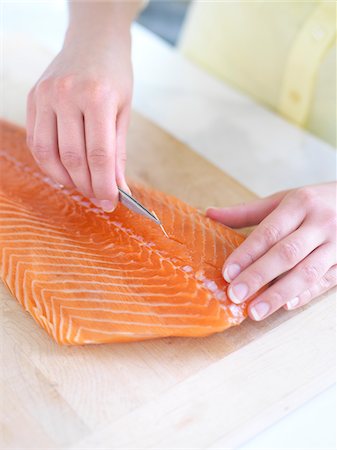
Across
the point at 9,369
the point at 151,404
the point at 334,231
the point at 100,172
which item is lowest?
the point at 9,369

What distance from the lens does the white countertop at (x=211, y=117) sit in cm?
240

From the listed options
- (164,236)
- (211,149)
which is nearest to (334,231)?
(164,236)

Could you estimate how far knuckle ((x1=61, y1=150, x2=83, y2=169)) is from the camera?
180 centimetres

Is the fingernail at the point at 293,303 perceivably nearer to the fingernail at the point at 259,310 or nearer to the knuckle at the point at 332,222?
the fingernail at the point at 259,310

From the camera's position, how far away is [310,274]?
5.71ft

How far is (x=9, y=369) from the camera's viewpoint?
160cm

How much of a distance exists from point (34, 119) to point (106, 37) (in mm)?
349

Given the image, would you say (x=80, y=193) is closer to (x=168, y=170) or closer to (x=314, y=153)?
(x=168, y=170)

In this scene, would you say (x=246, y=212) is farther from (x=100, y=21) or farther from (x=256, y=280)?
(x=100, y=21)

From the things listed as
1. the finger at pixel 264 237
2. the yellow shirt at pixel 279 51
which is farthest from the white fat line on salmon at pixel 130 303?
the yellow shirt at pixel 279 51

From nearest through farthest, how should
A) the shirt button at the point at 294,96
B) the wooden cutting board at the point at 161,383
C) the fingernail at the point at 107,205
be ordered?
1. the wooden cutting board at the point at 161,383
2. the fingernail at the point at 107,205
3. the shirt button at the point at 294,96

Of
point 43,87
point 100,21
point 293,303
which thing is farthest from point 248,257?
point 100,21

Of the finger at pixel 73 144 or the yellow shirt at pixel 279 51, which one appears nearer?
the finger at pixel 73 144

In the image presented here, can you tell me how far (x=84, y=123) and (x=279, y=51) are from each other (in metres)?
0.99
